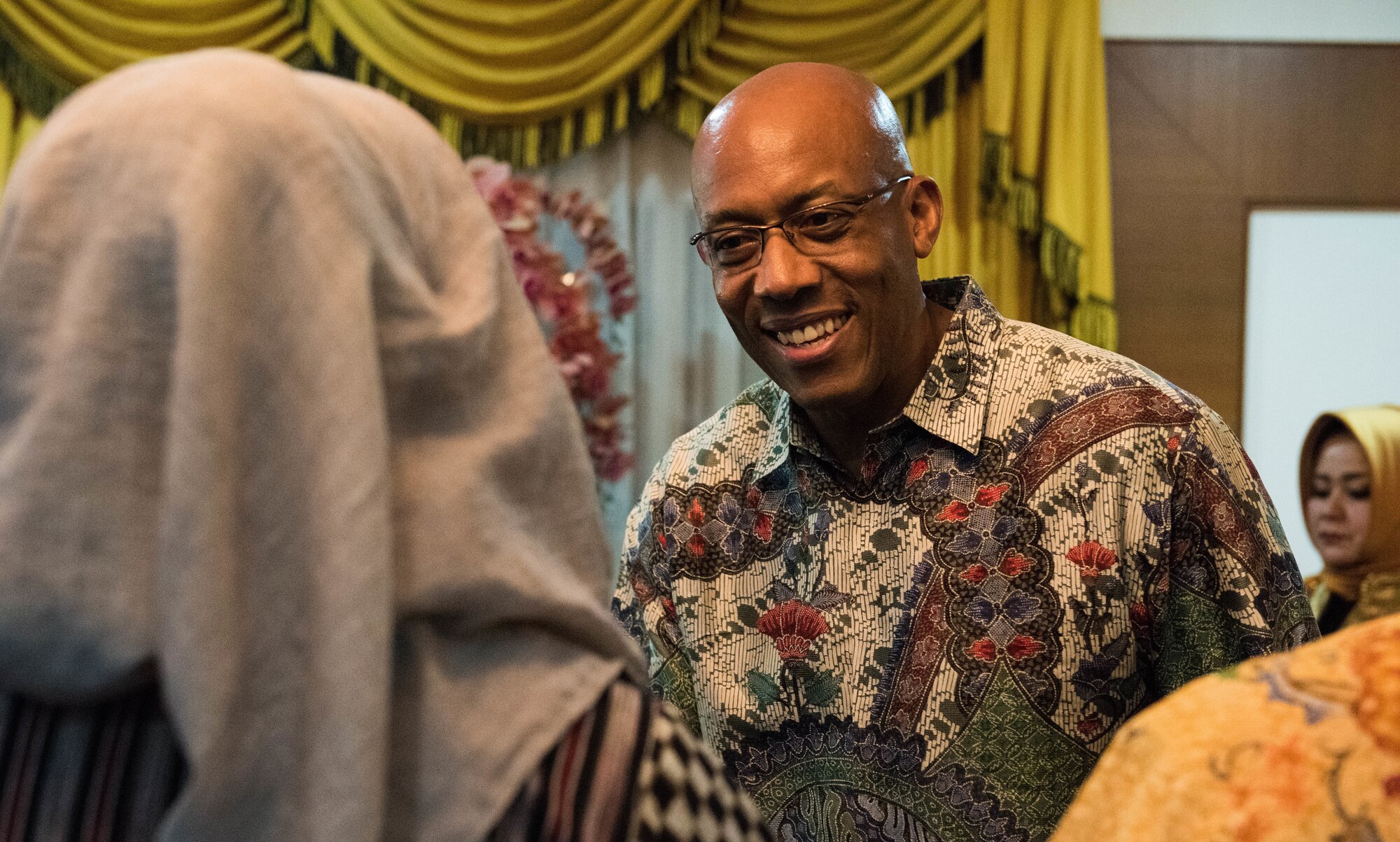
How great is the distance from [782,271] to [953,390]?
0.26 metres

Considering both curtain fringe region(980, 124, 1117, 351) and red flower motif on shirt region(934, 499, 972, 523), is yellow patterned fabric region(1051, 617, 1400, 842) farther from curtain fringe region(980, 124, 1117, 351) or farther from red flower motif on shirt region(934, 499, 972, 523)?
curtain fringe region(980, 124, 1117, 351)

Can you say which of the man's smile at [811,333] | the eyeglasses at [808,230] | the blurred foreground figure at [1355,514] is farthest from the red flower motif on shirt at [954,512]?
the blurred foreground figure at [1355,514]

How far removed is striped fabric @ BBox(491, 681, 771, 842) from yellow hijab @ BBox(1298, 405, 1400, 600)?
7.61 ft

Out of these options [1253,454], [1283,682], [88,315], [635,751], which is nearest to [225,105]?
[88,315]

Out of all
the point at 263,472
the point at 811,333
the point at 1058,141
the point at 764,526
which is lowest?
the point at 764,526

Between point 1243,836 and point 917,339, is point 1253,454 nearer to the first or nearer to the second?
point 917,339

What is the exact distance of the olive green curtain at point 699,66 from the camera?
3.17m

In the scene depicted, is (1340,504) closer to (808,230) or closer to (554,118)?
(808,230)

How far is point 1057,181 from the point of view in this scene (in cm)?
315

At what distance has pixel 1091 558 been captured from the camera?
131 centimetres

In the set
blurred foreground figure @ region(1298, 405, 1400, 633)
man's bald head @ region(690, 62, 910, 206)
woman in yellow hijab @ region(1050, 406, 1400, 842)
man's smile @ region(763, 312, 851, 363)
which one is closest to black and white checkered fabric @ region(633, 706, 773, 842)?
woman in yellow hijab @ region(1050, 406, 1400, 842)

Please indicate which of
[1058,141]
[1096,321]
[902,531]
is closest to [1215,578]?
[902,531]

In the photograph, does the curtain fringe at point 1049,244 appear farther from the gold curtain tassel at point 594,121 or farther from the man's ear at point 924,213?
the man's ear at point 924,213

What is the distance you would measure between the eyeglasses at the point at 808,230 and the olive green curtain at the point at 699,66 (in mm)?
1885
